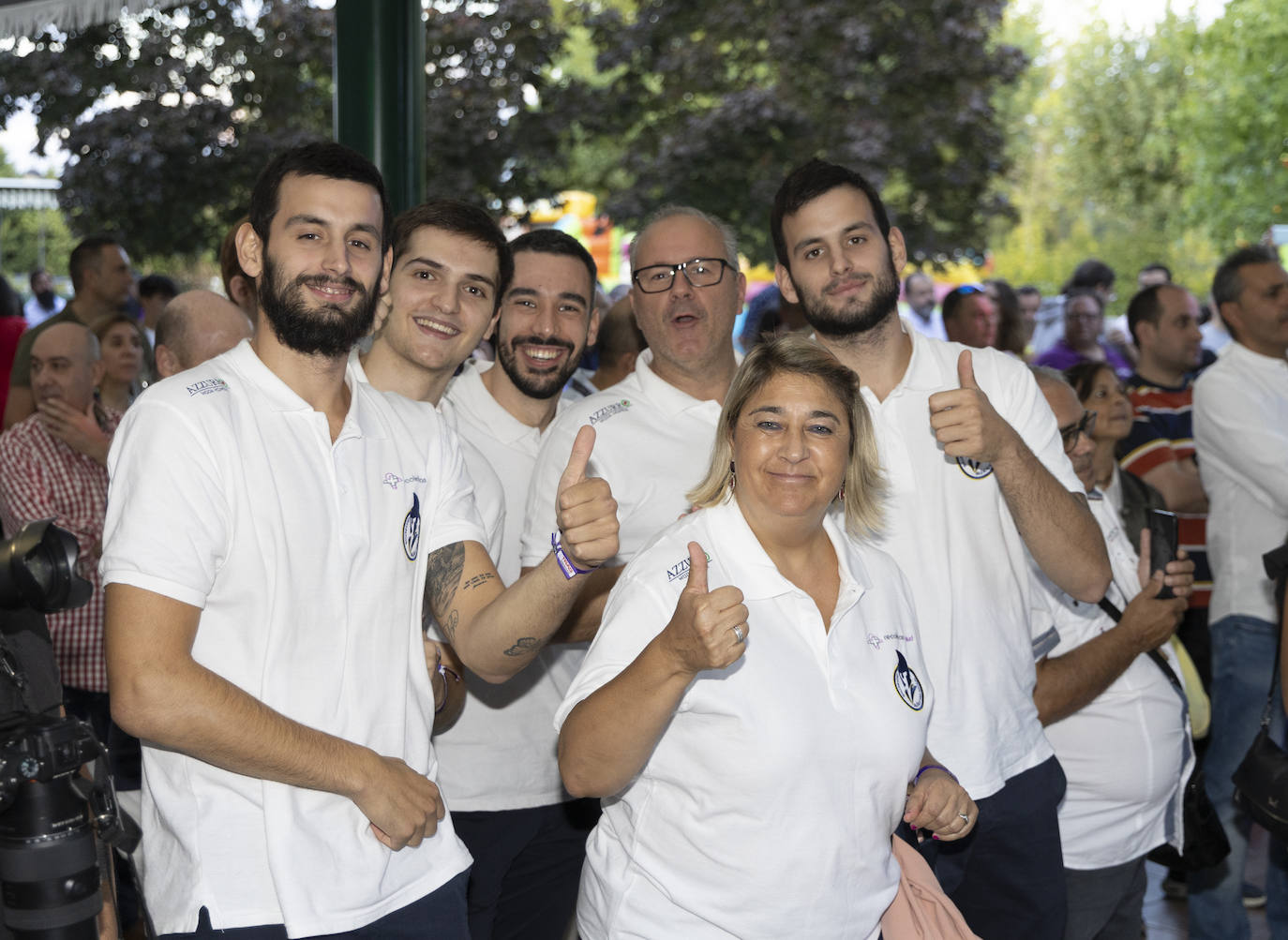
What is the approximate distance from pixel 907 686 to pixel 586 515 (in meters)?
0.71

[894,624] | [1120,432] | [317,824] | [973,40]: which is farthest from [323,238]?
[973,40]

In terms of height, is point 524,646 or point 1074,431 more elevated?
point 1074,431

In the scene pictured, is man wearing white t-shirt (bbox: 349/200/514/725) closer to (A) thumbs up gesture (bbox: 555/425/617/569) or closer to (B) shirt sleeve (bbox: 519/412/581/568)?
(B) shirt sleeve (bbox: 519/412/581/568)

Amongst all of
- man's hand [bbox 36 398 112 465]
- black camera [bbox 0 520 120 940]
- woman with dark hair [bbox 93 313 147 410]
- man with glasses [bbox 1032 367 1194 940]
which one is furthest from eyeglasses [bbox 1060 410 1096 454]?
woman with dark hair [bbox 93 313 147 410]

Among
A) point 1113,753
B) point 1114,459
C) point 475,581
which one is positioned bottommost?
point 1113,753

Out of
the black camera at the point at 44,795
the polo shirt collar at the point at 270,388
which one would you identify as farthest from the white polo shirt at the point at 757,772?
the black camera at the point at 44,795

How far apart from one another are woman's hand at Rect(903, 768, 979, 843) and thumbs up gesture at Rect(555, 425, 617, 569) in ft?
2.53

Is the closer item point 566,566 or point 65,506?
point 566,566

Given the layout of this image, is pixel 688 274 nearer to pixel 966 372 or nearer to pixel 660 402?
pixel 660 402

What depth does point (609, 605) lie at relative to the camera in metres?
2.36

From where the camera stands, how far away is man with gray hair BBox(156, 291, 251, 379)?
380 centimetres

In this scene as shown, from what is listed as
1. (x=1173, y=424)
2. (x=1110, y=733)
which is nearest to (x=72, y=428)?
(x=1110, y=733)

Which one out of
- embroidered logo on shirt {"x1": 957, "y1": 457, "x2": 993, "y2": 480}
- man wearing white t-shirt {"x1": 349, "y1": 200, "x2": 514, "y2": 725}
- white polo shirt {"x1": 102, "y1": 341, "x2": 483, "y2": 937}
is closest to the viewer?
white polo shirt {"x1": 102, "y1": 341, "x2": 483, "y2": 937}

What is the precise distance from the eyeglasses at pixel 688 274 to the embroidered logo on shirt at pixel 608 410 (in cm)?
36
